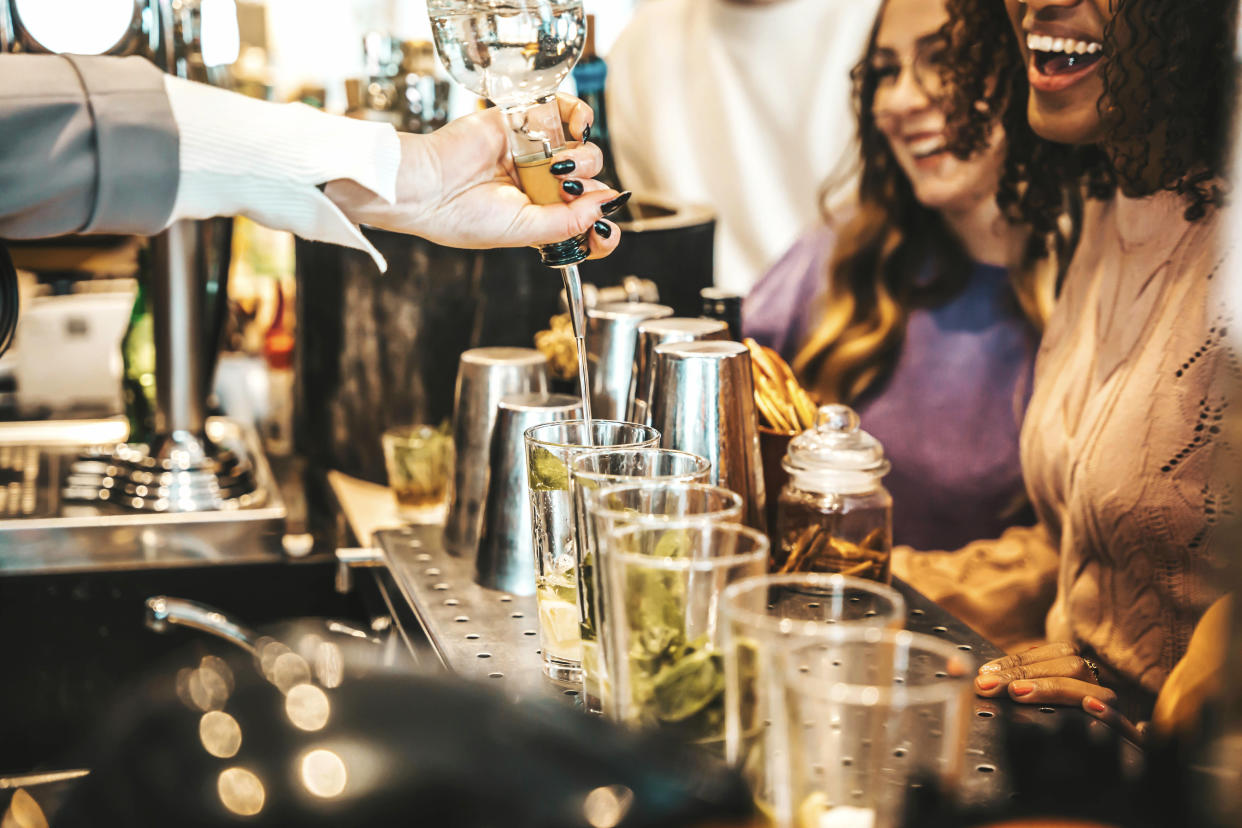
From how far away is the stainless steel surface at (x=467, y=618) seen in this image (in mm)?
981

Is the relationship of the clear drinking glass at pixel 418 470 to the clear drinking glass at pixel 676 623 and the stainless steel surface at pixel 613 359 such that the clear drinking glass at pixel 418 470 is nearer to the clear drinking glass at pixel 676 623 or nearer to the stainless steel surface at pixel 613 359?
the stainless steel surface at pixel 613 359

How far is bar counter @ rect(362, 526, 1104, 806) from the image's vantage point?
0.86 metres

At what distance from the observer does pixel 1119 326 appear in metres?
1.35

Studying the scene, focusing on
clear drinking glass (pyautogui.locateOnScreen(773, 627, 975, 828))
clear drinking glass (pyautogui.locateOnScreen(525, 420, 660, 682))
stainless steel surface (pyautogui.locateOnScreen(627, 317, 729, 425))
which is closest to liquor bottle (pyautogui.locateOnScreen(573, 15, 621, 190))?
stainless steel surface (pyautogui.locateOnScreen(627, 317, 729, 425))

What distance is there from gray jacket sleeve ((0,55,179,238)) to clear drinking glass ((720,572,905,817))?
75cm

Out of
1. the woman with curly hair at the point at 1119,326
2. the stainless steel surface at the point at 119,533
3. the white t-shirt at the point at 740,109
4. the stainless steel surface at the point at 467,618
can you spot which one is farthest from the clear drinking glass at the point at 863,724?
the white t-shirt at the point at 740,109

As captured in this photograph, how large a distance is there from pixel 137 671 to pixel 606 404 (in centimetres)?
80

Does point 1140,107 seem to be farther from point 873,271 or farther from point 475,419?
point 475,419

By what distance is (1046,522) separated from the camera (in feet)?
4.96

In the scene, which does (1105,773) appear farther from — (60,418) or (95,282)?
(95,282)

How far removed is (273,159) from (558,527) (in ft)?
1.58

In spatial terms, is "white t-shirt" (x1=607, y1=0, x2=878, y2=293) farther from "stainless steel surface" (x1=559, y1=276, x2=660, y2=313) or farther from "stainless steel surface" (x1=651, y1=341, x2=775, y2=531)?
"stainless steel surface" (x1=651, y1=341, x2=775, y2=531)

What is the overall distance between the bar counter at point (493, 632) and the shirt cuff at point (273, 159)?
13.8 inches

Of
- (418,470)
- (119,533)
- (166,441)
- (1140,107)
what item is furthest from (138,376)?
(1140,107)
